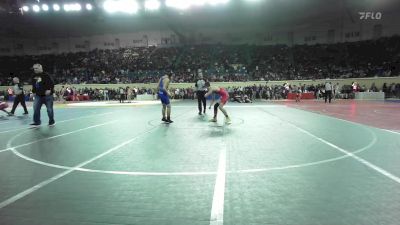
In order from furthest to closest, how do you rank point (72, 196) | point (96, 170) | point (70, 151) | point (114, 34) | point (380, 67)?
point (114, 34) → point (380, 67) → point (70, 151) → point (96, 170) → point (72, 196)

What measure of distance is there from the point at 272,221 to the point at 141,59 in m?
42.9

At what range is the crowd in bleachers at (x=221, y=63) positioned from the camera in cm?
3700

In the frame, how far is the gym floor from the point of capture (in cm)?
372

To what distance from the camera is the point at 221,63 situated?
136 ft

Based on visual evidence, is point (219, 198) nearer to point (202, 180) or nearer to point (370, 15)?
point (202, 180)

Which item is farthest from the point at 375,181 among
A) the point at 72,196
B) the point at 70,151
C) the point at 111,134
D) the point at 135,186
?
the point at 111,134

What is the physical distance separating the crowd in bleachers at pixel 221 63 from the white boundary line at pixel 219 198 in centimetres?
3256

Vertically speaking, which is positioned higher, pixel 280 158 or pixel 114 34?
pixel 114 34

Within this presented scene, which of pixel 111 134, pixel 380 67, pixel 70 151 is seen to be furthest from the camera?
pixel 380 67

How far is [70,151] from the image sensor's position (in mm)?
7332

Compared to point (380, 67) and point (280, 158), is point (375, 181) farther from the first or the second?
point (380, 67)

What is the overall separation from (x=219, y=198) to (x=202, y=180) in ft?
2.81

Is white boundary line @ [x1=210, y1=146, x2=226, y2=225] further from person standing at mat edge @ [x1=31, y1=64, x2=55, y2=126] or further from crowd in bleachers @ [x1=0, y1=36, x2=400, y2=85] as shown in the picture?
crowd in bleachers @ [x1=0, y1=36, x2=400, y2=85]

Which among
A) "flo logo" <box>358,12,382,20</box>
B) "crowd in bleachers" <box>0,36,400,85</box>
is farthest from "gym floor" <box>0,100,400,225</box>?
"flo logo" <box>358,12,382,20</box>
